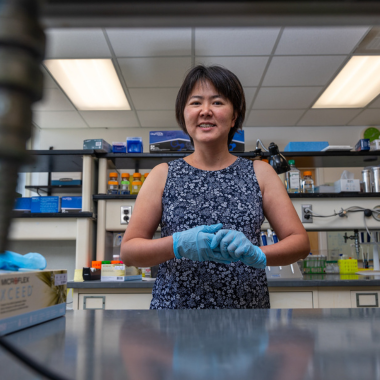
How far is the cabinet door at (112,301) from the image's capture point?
80.5 inches

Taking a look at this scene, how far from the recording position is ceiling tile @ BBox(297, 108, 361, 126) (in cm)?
435

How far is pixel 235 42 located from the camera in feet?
9.71

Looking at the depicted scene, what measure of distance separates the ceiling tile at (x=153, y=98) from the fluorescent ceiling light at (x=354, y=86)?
171cm

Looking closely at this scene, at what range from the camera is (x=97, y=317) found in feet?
2.43

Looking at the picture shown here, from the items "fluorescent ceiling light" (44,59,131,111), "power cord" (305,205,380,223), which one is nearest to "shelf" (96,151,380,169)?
"power cord" (305,205,380,223)

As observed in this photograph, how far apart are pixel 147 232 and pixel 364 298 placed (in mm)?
1639

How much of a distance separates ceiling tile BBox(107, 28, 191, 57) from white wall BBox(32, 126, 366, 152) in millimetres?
1800

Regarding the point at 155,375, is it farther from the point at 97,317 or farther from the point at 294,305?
the point at 294,305

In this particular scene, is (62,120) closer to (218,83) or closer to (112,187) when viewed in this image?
(112,187)

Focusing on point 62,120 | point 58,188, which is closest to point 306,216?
point 58,188

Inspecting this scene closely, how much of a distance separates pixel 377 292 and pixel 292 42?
2.07 m

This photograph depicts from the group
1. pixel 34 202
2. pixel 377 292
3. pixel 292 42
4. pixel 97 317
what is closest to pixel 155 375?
pixel 97 317

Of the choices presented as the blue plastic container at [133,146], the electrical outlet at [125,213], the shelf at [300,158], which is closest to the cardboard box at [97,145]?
the shelf at [300,158]

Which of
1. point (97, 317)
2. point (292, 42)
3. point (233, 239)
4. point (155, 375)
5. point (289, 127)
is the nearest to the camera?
point (155, 375)
